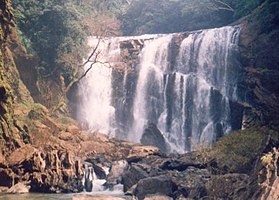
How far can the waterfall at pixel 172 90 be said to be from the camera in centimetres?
3325

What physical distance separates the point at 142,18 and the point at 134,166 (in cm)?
3488

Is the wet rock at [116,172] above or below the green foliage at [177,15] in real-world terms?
below

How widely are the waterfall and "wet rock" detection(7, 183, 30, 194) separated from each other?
14298 millimetres

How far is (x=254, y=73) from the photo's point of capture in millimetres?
27047

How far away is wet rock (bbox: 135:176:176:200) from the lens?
667 inches

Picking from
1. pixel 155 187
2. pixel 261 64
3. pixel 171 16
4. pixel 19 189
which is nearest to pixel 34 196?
pixel 19 189

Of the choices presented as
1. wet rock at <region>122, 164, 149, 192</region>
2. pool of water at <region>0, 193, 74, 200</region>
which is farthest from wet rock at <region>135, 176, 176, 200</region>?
pool of water at <region>0, 193, 74, 200</region>

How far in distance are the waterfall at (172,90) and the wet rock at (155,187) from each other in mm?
13630

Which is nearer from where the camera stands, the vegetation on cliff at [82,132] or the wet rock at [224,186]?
the wet rock at [224,186]

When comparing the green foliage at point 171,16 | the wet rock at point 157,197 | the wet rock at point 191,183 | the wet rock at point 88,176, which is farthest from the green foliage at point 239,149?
the green foliage at point 171,16

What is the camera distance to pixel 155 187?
17094mm

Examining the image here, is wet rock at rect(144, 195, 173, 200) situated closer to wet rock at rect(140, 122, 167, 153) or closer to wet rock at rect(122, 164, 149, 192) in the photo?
wet rock at rect(122, 164, 149, 192)

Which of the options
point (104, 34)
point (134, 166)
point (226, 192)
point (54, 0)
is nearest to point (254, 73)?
point (134, 166)

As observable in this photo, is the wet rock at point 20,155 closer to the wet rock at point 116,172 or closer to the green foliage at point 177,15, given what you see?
the wet rock at point 116,172
